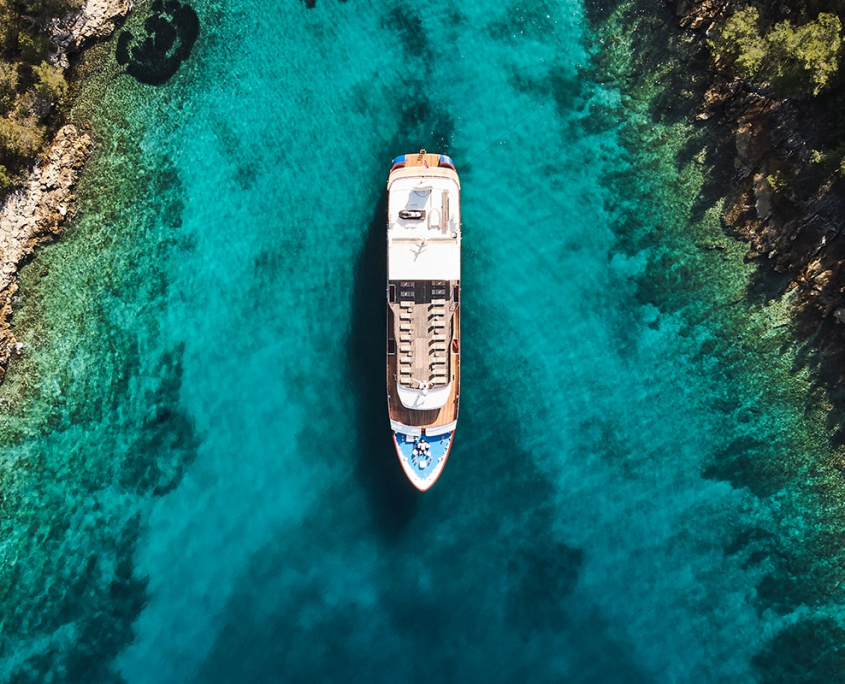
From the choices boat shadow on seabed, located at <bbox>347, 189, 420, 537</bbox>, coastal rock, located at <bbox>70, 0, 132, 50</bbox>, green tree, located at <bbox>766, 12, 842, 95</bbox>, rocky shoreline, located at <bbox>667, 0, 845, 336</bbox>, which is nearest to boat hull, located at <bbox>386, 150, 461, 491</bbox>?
boat shadow on seabed, located at <bbox>347, 189, 420, 537</bbox>

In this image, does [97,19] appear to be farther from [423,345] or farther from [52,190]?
[423,345]

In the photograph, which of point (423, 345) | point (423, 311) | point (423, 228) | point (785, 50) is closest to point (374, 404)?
point (423, 345)

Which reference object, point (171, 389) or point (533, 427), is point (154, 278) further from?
point (533, 427)

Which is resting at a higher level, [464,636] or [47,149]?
[47,149]

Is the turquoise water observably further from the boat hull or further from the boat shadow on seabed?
the boat hull

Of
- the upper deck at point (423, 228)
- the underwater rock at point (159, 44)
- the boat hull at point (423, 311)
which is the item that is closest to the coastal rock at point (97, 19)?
the underwater rock at point (159, 44)

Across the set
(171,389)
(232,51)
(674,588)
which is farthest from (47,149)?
(674,588)
